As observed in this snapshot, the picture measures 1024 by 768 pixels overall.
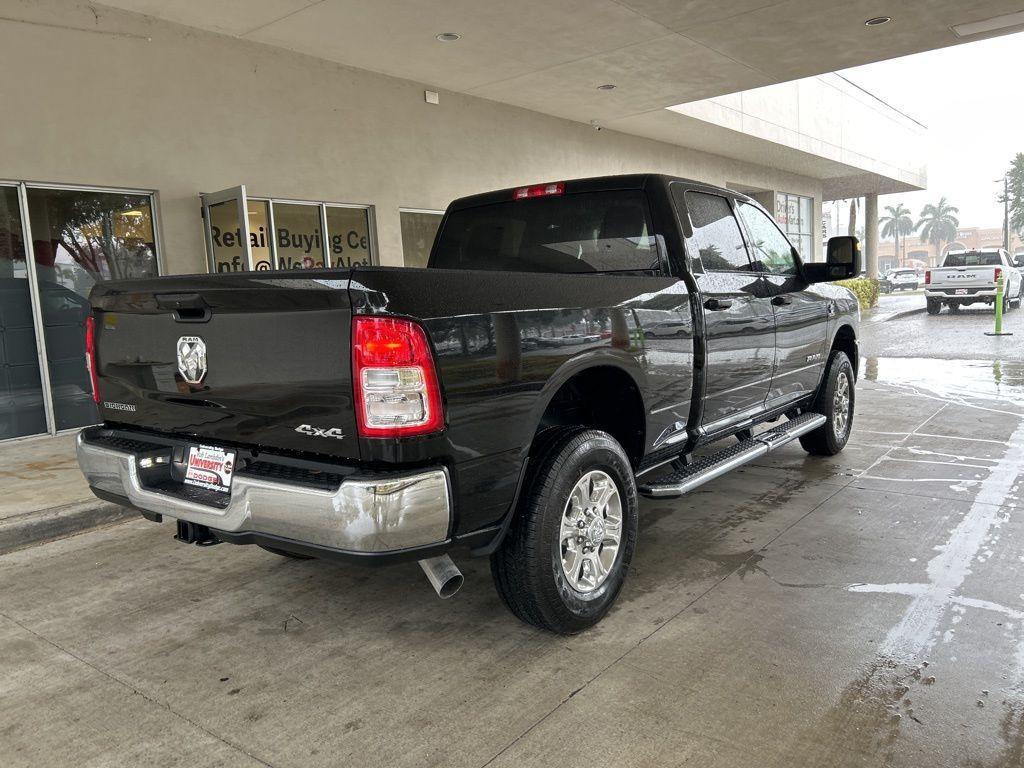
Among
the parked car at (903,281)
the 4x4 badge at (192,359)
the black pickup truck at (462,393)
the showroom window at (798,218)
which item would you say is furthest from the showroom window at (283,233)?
the parked car at (903,281)

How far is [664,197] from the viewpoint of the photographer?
13.5 ft

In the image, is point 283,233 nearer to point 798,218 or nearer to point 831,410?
point 831,410

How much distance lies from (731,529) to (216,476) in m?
3.07

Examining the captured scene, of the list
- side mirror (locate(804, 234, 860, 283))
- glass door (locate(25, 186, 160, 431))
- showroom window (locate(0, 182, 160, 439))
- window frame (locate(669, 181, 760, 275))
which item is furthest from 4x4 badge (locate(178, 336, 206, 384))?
glass door (locate(25, 186, 160, 431))

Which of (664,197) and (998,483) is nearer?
(664,197)

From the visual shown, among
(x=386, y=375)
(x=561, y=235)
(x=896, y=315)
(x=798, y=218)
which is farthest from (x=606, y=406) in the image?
(x=798, y=218)

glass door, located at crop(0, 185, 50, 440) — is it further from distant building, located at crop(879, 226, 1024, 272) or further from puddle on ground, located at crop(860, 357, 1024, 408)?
distant building, located at crop(879, 226, 1024, 272)

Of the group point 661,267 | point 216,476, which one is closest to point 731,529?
point 661,267

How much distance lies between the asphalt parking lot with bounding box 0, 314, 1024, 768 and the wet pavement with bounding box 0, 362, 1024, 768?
0.01 metres

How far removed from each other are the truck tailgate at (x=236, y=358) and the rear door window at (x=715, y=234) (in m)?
2.36

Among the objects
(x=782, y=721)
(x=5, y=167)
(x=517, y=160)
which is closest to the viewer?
(x=782, y=721)

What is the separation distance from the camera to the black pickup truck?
257 centimetres

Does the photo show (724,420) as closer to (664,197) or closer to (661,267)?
(661,267)

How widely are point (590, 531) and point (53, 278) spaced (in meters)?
7.26
